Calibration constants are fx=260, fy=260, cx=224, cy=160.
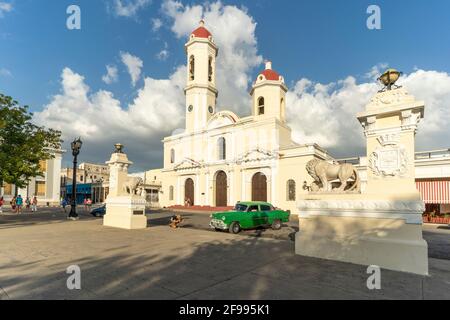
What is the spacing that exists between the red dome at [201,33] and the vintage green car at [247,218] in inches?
1218

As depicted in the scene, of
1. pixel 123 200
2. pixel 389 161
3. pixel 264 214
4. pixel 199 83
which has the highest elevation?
pixel 199 83

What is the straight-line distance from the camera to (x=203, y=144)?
Answer: 35062mm

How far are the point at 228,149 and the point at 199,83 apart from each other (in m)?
10.8

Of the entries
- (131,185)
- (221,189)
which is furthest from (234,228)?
(221,189)

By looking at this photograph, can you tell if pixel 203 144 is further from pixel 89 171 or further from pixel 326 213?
pixel 89 171

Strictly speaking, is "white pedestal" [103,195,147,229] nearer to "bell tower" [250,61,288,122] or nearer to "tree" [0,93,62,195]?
"tree" [0,93,62,195]

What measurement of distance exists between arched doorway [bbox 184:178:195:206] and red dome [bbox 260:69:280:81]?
16812 millimetres

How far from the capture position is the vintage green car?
12.4 metres

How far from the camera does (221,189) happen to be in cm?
3278

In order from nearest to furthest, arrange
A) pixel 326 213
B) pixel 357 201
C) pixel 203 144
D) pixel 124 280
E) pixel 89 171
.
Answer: pixel 124 280
pixel 357 201
pixel 326 213
pixel 203 144
pixel 89 171

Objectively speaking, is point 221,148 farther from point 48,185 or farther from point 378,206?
point 48,185

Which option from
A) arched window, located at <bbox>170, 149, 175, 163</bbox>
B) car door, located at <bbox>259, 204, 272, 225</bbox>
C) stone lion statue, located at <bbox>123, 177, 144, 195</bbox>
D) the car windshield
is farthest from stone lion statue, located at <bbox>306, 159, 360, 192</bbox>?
arched window, located at <bbox>170, 149, 175, 163</bbox>
